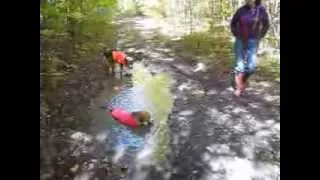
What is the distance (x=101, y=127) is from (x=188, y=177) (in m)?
0.37

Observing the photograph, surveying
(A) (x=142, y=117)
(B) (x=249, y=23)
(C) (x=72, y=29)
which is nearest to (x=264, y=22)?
(B) (x=249, y=23)

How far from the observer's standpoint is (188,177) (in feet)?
5.19

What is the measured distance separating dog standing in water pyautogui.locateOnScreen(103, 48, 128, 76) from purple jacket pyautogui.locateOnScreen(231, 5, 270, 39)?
422 millimetres

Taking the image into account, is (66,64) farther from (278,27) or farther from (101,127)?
(278,27)

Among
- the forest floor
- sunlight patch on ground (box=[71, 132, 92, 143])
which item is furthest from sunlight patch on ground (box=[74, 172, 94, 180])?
sunlight patch on ground (box=[71, 132, 92, 143])

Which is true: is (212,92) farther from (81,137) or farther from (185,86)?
(81,137)

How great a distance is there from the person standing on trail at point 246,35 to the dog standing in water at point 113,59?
0.42 meters

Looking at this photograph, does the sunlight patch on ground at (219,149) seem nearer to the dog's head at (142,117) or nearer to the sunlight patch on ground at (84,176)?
the dog's head at (142,117)

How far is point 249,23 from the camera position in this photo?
1619mm

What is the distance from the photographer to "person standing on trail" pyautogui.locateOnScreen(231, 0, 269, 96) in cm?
162

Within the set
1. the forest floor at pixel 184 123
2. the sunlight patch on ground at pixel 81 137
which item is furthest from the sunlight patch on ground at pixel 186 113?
the sunlight patch on ground at pixel 81 137

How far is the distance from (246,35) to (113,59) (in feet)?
1.66

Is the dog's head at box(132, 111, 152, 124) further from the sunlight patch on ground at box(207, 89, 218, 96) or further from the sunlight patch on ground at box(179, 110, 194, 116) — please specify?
the sunlight patch on ground at box(207, 89, 218, 96)
